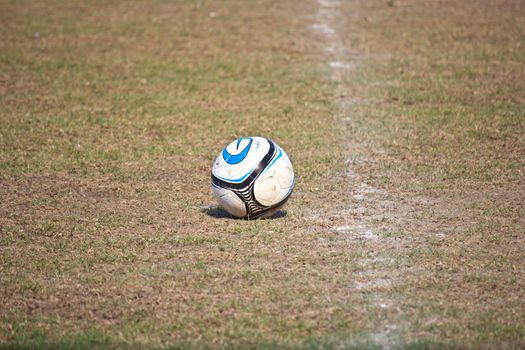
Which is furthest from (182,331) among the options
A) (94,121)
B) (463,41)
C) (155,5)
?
(155,5)

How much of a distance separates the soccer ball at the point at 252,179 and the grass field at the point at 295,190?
185 millimetres

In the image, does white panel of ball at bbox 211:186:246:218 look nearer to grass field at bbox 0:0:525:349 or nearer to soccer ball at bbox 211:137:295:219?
soccer ball at bbox 211:137:295:219

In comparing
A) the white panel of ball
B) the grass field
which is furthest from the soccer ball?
the grass field

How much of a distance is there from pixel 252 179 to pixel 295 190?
1.27 metres

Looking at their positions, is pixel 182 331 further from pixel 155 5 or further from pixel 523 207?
pixel 155 5

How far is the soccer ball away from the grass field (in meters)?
0.18

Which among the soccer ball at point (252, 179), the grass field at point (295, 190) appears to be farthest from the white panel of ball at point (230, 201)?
the grass field at point (295, 190)

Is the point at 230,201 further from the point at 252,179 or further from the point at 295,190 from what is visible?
the point at 295,190

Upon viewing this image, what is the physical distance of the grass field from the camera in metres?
5.45

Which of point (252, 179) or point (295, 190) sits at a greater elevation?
point (252, 179)

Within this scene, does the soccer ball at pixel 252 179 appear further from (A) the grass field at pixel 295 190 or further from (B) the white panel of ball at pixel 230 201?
(A) the grass field at pixel 295 190

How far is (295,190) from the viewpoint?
8.16 metres

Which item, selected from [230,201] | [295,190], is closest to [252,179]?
[230,201]

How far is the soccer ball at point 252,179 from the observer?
6.97 meters
